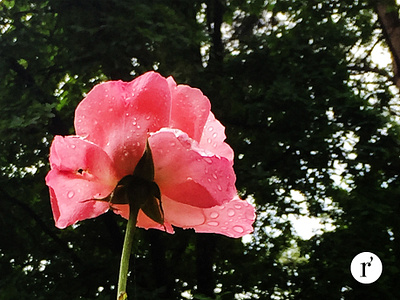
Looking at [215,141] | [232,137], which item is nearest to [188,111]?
[215,141]

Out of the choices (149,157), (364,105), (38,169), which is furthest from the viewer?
(38,169)

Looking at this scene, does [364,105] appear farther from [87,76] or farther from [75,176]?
[75,176]

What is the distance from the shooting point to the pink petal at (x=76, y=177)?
1.02 ft

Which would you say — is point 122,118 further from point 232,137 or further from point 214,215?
point 232,137

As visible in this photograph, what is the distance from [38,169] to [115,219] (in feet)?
3.28

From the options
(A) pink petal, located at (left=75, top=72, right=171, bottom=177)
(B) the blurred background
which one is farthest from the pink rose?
(B) the blurred background

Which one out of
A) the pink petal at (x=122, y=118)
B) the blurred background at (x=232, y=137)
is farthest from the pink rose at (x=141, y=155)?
the blurred background at (x=232, y=137)

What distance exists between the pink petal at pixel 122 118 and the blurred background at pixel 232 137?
143 inches

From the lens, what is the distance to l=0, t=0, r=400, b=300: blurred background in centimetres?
422

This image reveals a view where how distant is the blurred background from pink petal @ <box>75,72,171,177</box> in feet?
11.9

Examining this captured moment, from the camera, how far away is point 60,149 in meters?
0.31

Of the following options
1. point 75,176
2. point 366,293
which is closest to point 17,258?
point 366,293

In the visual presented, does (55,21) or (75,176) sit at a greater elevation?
(55,21)

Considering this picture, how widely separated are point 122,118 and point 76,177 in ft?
0.16
